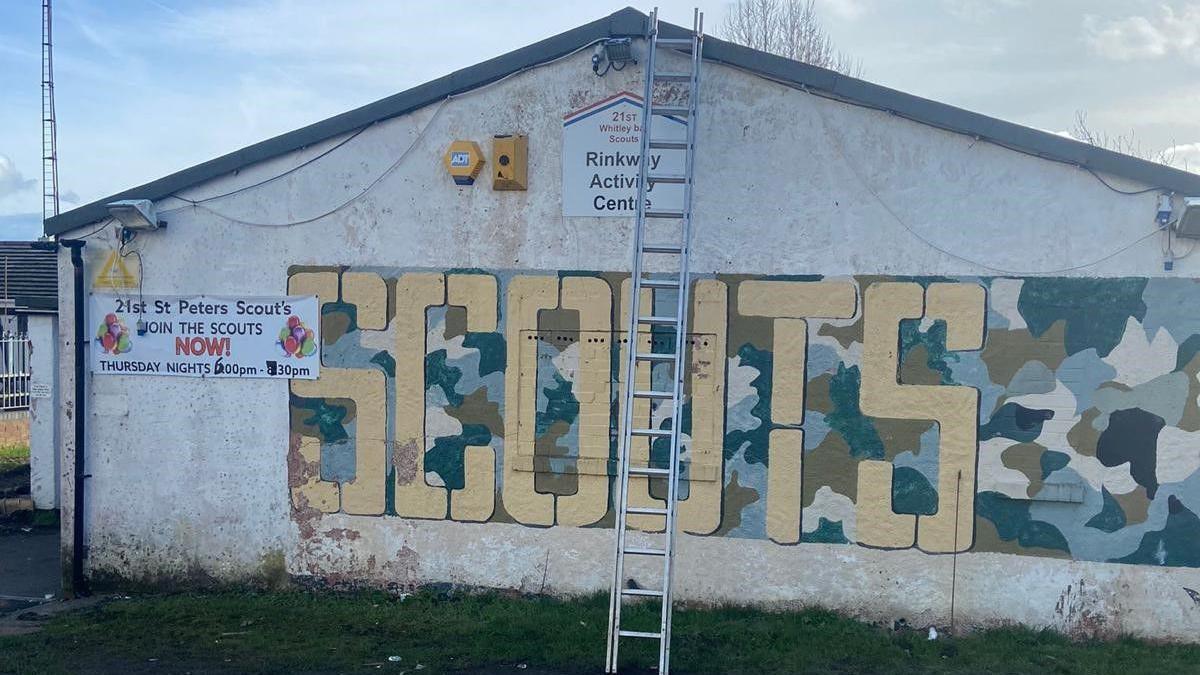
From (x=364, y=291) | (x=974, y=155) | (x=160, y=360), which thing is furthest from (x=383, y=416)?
(x=974, y=155)

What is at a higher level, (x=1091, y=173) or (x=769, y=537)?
(x=1091, y=173)

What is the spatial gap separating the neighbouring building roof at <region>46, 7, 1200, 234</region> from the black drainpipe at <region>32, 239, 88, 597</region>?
1.13ft

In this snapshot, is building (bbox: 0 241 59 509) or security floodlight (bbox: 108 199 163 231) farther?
building (bbox: 0 241 59 509)

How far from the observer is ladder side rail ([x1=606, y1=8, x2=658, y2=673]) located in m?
6.98

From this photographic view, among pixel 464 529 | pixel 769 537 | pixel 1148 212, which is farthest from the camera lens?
pixel 464 529

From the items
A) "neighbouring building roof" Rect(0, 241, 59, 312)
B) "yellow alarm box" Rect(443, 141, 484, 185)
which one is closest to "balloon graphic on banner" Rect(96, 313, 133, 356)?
"yellow alarm box" Rect(443, 141, 484, 185)

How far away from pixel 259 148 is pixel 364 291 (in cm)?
163

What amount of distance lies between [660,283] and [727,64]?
77.4 inches

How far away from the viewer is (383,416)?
9.10 meters

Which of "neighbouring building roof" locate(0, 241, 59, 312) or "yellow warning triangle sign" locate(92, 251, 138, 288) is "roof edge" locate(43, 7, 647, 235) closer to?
"yellow warning triangle sign" locate(92, 251, 138, 288)

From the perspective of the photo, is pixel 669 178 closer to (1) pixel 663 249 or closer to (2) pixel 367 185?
(1) pixel 663 249

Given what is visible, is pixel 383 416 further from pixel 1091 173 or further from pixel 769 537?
pixel 1091 173

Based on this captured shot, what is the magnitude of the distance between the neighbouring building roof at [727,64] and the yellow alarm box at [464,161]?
50 cm

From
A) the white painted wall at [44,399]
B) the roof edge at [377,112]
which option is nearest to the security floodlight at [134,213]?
the roof edge at [377,112]
